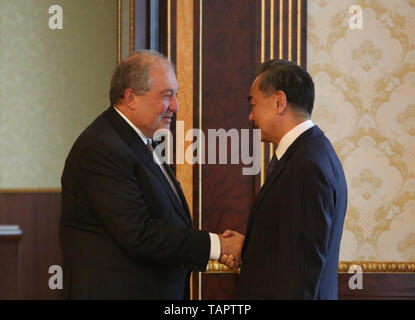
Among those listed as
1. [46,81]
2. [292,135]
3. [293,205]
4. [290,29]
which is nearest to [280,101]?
[292,135]

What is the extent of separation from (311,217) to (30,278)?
308 centimetres

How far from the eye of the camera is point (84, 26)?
4734mm

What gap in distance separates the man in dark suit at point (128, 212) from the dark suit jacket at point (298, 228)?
0.33 meters

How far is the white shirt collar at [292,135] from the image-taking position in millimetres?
2355

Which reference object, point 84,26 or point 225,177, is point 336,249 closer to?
point 225,177

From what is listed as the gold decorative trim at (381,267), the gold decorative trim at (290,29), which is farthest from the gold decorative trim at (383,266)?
the gold decorative trim at (290,29)

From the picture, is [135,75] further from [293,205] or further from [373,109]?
[373,109]

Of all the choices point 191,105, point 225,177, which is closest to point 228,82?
point 191,105

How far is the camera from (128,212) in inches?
95.8

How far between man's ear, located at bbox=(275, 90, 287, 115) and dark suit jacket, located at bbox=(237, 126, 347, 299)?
13 cm

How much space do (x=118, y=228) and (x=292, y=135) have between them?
2.37 ft

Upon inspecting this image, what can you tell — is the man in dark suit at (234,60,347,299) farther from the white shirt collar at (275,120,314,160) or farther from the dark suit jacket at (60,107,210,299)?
the dark suit jacket at (60,107,210,299)

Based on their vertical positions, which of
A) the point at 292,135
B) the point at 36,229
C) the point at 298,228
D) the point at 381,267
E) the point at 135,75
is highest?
the point at 135,75

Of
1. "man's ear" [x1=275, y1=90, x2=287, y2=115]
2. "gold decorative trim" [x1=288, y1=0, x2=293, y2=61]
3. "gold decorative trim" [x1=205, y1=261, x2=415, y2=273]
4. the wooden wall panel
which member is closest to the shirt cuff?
"man's ear" [x1=275, y1=90, x2=287, y2=115]
